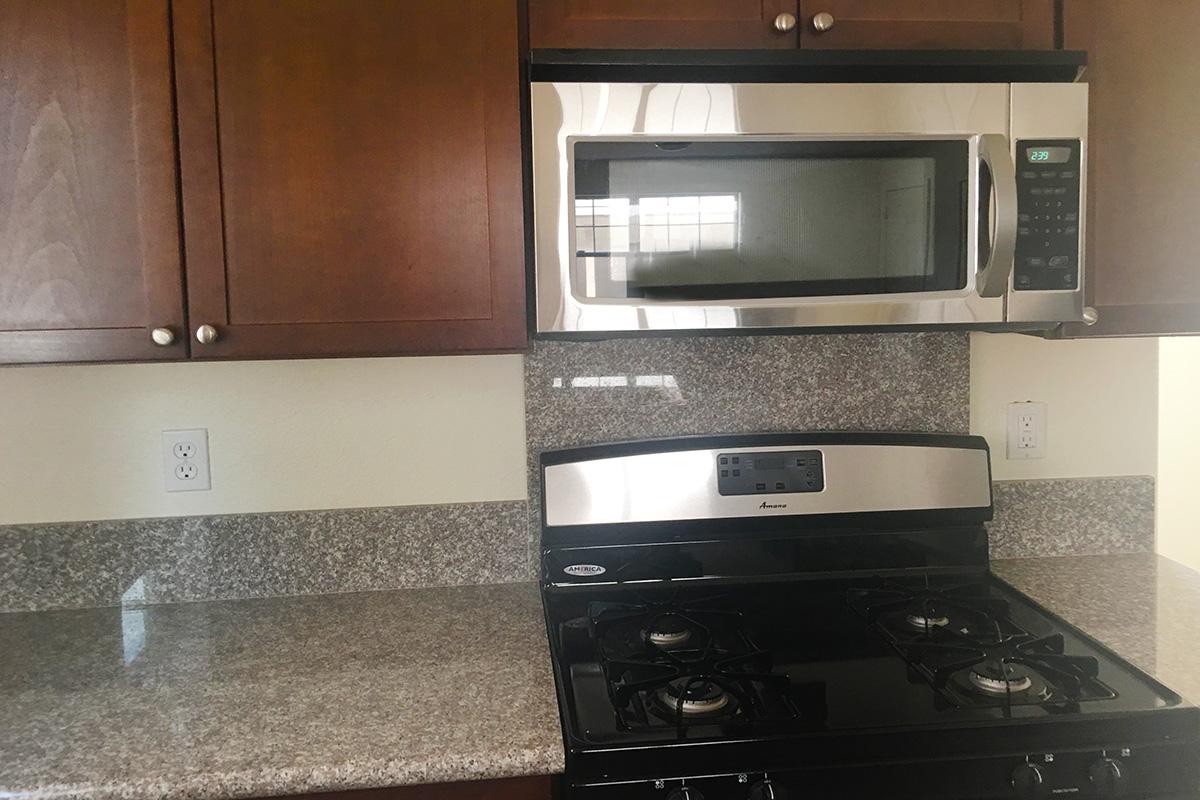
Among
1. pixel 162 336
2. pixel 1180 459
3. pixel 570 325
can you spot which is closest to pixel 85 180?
pixel 162 336

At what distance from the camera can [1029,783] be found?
1140 millimetres

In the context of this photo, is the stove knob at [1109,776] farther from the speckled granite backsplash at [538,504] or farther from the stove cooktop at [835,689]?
the speckled granite backsplash at [538,504]

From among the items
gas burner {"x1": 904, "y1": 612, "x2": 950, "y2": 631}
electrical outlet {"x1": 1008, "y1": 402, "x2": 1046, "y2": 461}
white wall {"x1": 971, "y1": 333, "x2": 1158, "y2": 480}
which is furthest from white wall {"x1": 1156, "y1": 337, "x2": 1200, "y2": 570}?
gas burner {"x1": 904, "y1": 612, "x2": 950, "y2": 631}

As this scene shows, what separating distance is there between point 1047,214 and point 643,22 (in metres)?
0.63

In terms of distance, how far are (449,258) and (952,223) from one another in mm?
703

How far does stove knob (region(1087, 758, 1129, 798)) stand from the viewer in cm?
114

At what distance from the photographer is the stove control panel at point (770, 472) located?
1.62m

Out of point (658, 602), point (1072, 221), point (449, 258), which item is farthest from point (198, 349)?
point (1072, 221)

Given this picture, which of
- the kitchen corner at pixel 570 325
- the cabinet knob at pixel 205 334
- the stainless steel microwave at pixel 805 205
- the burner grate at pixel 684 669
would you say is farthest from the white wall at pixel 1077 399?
the cabinet knob at pixel 205 334

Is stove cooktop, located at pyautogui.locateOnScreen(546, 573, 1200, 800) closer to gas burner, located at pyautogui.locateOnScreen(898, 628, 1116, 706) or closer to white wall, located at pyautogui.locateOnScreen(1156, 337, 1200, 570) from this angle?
gas burner, located at pyautogui.locateOnScreen(898, 628, 1116, 706)

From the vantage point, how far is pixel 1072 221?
1.36 meters

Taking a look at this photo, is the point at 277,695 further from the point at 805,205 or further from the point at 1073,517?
the point at 1073,517

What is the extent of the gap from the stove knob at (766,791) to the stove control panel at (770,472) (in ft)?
1.91

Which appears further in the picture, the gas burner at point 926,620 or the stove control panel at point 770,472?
the stove control panel at point 770,472
